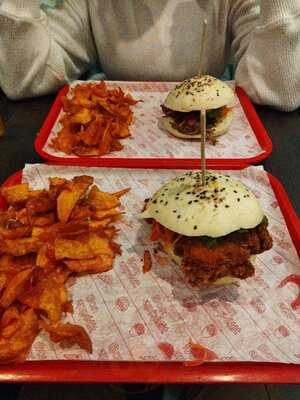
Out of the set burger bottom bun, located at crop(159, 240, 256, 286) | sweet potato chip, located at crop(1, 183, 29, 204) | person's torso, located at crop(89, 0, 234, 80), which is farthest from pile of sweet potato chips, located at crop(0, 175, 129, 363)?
person's torso, located at crop(89, 0, 234, 80)

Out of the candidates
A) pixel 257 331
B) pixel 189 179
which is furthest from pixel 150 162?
pixel 257 331

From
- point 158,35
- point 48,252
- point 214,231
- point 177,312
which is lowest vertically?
point 177,312

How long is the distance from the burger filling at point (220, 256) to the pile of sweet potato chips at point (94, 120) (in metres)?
0.91

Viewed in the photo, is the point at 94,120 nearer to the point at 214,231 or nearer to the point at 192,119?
the point at 192,119

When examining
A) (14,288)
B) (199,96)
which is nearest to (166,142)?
(199,96)

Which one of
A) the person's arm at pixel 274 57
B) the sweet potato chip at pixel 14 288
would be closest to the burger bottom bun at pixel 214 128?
the person's arm at pixel 274 57

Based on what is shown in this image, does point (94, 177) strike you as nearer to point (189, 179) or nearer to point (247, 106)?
point (189, 179)

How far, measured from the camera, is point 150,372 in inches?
45.6

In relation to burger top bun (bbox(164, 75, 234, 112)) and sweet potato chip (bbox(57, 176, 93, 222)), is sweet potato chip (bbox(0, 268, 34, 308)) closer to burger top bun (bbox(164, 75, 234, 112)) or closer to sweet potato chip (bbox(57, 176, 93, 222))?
sweet potato chip (bbox(57, 176, 93, 222))

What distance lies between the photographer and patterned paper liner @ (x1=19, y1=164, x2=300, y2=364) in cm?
123

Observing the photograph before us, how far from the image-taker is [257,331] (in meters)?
1.29

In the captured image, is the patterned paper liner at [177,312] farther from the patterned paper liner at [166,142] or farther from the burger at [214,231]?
the patterned paper liner at [166,142]

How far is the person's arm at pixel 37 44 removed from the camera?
2510 mm

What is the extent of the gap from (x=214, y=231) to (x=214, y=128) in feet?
3.34
